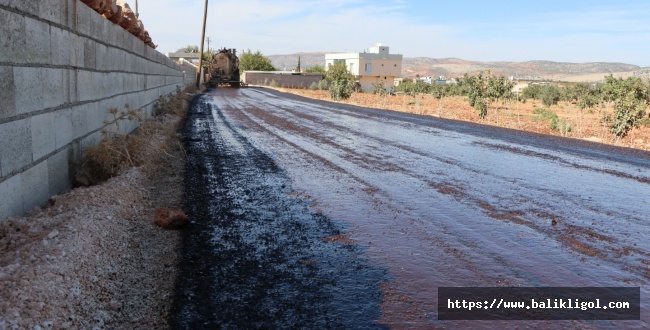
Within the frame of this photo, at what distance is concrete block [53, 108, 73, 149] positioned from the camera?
5480 millimetres

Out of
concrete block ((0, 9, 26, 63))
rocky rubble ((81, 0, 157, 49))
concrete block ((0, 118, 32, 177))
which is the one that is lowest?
concrete block ((0, 118, 32, 177))

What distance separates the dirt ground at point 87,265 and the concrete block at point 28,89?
0.93 meters

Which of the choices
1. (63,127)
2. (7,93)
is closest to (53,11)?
(63,127)

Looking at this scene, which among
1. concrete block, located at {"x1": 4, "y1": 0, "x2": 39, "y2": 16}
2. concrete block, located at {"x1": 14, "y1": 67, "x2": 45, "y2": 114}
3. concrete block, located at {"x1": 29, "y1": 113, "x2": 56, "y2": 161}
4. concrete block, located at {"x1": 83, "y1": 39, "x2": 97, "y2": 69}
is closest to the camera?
concrete block, located at {"x1": 4, "y1": 0, "x2": 39, "y2": 16}

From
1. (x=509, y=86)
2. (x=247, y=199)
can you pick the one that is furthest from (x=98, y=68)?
(x=509, y=86)

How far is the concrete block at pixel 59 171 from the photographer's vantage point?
5328 millimetres

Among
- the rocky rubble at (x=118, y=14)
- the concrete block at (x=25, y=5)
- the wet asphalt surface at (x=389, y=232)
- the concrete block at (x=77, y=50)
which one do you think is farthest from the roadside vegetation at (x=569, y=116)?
the concrete block at (x=25, y=5)

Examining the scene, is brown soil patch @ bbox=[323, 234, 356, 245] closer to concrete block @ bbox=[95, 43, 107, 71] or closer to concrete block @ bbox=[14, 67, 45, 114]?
concrete block @ bbox=[14, 67, 45, 114]

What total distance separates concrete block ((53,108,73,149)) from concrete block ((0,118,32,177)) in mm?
793

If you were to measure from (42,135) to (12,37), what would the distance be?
1055mm

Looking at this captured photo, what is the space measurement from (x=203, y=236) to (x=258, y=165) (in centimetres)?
421

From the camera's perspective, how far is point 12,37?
14.1ft

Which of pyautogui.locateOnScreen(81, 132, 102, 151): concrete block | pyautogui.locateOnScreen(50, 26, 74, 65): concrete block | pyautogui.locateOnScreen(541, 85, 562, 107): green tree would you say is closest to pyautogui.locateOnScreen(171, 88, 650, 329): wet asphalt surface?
pyautogui.locateOnScreen(81, 132, 102, 151): concrete block

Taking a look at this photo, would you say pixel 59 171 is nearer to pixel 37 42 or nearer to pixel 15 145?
pixel 15 145
